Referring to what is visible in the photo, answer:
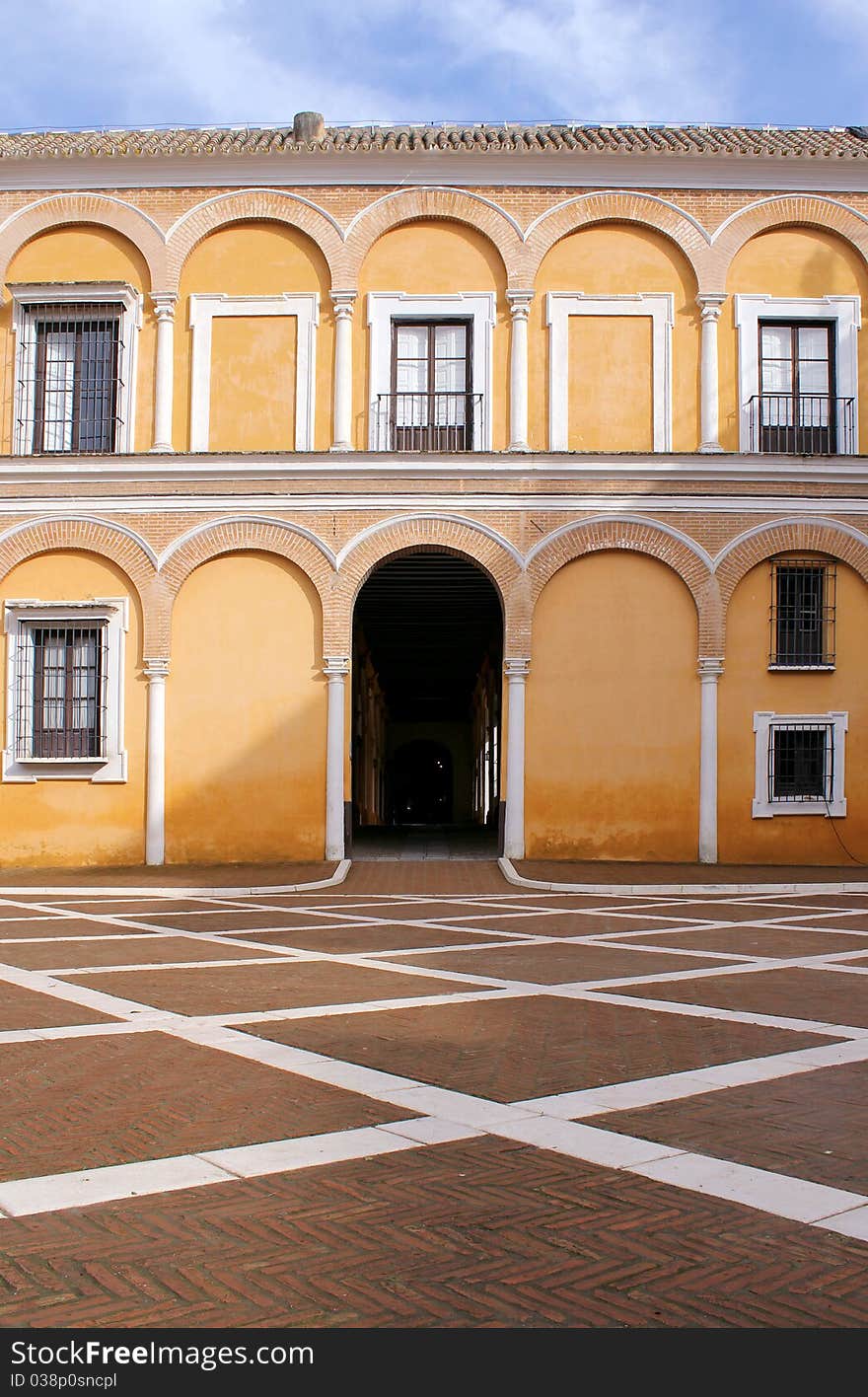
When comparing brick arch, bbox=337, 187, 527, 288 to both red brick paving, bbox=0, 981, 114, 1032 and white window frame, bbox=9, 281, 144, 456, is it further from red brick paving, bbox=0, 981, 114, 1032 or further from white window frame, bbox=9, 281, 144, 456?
red brick paving, bbox=0, 981, 114, 1032

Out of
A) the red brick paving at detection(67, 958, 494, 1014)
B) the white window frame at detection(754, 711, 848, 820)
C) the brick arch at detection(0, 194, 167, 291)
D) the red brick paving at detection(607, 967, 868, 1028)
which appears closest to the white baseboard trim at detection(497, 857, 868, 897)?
the white window frame at detection(754, 711, 848, 820)

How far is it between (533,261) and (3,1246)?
18.1 meters

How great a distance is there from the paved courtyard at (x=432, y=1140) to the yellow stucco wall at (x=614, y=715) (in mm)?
9123

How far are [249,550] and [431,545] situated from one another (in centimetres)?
278

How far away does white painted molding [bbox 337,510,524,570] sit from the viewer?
18812 millimetres

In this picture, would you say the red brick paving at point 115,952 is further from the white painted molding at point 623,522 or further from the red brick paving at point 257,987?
the white painted molding at point 623,522

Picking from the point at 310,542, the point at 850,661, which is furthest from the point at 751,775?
the point at 310,542

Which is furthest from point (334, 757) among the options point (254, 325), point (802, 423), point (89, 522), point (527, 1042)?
point (527, 1042)

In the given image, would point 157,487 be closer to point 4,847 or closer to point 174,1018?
point 4,847

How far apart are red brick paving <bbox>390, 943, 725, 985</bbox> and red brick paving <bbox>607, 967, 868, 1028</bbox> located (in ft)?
2.00

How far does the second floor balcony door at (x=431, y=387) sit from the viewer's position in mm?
19344

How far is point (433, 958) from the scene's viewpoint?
969cm

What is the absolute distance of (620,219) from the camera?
63.7 feet
